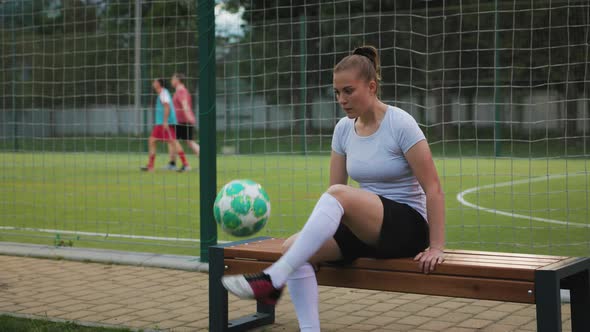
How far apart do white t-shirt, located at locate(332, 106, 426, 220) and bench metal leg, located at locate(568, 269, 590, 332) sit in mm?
833

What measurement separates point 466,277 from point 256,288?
38.6 inches

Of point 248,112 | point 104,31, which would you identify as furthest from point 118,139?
point 104,31

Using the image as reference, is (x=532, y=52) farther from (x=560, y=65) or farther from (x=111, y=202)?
(x=111, y=202)

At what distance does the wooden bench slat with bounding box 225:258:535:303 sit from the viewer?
3844 mm

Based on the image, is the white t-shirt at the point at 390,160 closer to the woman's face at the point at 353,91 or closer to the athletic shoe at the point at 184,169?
the woman's face at the point at 353,91

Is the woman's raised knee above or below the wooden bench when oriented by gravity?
above

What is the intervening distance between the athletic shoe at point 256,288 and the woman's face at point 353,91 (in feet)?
3.22

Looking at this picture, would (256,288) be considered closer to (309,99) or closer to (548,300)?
(548,300)

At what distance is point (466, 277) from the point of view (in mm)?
3969

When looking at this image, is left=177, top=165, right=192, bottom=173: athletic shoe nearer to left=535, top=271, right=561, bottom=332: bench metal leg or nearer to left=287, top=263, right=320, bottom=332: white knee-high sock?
left=287, top=263, right=320, bottom=332: white knee-high sock

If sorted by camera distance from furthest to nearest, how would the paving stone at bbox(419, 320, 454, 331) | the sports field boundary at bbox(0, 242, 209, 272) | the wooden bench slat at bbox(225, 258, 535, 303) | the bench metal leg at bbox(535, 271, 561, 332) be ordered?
the sports field boundary at bbox(0, 242, 209, 272), the paving stone at bbox(419, 320, 454, 331), the wooden bench slat at bbox(225, 258, 535, 303), the bench metal leg at bbox(535, 271, 561, 332)

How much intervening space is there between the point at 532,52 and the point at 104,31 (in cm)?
632

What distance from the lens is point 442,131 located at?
11711 mm

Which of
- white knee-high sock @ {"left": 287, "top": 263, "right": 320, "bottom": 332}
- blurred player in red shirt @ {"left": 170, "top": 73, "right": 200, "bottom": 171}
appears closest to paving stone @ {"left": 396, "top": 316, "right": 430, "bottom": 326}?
white knee-high sock @ {"left": 287, "top": 263, "right": 320, "bottom": 332}
